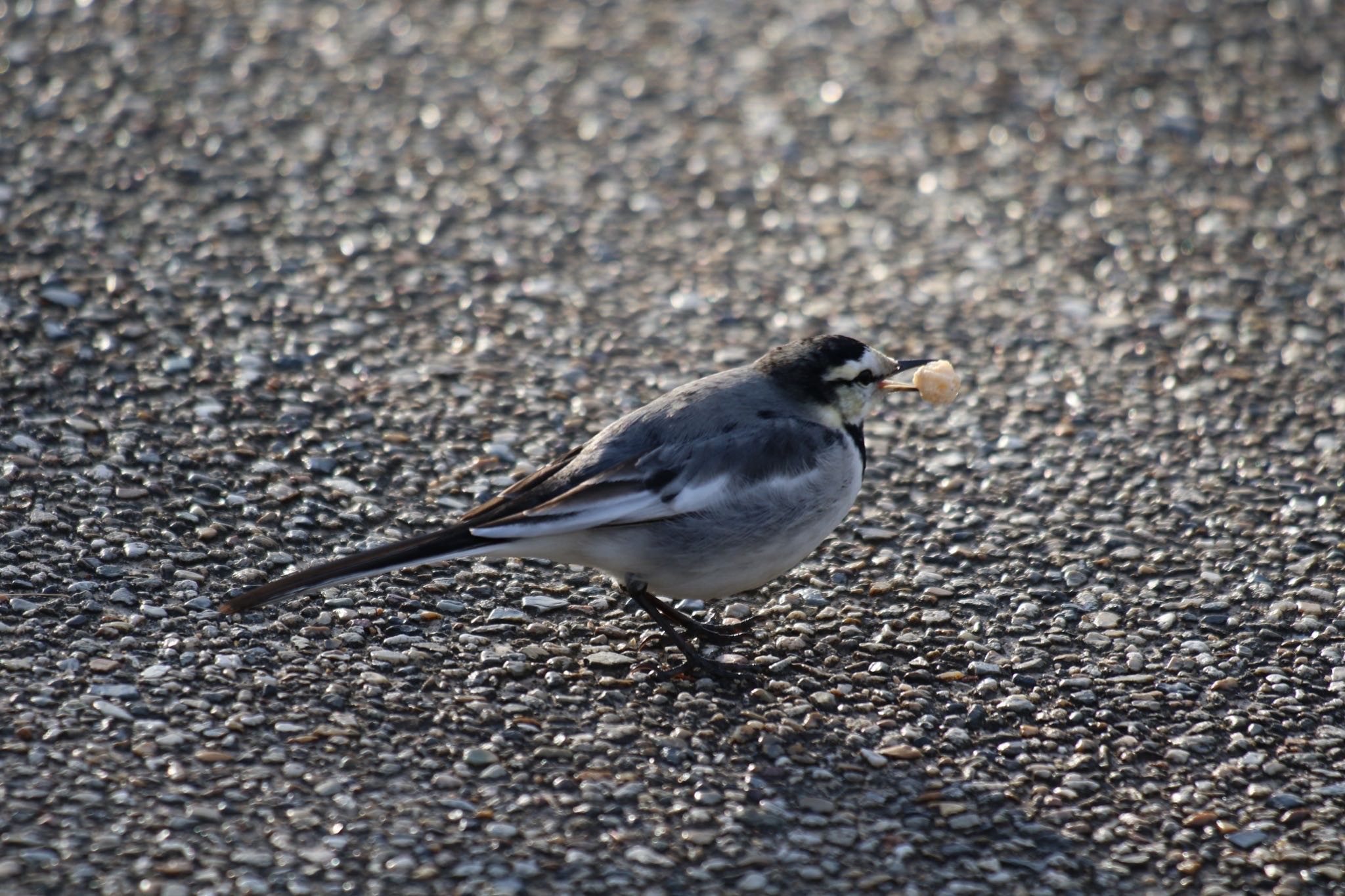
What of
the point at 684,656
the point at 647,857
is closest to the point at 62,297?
the point at 684,656

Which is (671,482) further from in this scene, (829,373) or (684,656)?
(829,373)

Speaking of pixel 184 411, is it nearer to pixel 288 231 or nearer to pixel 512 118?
pixel 288 231

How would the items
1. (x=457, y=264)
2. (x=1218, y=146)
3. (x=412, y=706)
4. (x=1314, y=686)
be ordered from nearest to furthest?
1. (x=412, y=706)
2. (x=1314, y=686)
3. (x=457, y=264)
4. (x=1218, y=146)

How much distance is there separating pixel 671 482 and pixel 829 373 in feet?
2.87

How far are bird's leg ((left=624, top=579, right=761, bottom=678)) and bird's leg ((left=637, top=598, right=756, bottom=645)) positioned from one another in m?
0.04

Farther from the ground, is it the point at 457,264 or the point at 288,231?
the point at 288,231

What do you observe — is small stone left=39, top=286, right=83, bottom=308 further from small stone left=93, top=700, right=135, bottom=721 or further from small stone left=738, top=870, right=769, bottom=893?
small stone left=738, top=870, right=769, bottom=893

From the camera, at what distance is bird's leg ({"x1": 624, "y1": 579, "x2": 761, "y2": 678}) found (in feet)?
16.5

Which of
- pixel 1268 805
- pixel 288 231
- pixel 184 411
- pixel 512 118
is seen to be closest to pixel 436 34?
pixel 512 118

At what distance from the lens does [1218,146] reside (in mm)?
9227

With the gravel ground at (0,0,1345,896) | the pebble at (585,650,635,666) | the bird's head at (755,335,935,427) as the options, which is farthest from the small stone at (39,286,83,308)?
the bird's head at (755,335,935,427)

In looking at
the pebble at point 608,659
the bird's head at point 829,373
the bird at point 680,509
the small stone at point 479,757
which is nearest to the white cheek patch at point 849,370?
the bird's head at point 829,373

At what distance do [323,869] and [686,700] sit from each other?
1474mm

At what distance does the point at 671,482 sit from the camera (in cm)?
485
